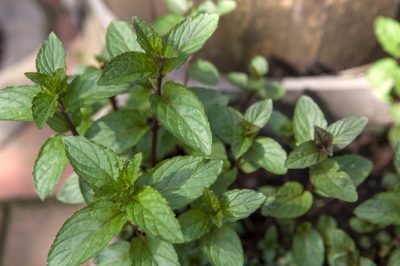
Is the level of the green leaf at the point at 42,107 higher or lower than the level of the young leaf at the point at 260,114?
higher

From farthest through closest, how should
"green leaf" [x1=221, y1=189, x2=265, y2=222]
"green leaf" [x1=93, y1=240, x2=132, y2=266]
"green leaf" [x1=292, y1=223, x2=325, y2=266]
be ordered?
"green leaf" [x1=292, y1=223, x2=325, y2=266] < "green leaf" [x1=93, y1=240, x2=132, y2=266] < "green leaf" [x1=221, y1=189, x2=265, y2=222]

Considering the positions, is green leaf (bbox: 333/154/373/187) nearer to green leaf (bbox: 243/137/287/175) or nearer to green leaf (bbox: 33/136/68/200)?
green leaf (bbox: 243/137/287/175)

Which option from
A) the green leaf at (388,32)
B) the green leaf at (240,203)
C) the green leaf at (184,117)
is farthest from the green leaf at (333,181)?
the green leaf at (388,32)

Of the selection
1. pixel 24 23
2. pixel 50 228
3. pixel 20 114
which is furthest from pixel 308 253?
pixel 24 23

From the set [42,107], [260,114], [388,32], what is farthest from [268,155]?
[388,32]

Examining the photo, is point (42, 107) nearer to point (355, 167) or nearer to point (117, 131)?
point (117, 131)

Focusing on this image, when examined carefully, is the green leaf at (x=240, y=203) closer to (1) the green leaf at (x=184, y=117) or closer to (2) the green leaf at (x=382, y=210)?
(1) the green leaf at (x=184, y=117)

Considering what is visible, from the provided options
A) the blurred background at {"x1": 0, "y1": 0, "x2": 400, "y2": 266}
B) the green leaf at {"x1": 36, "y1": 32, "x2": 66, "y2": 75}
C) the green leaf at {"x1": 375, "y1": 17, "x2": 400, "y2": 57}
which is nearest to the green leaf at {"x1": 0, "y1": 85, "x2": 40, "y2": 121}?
the green leaf at {"x1": 36, "y1": 32, "x2": 66, "y2": 75}
